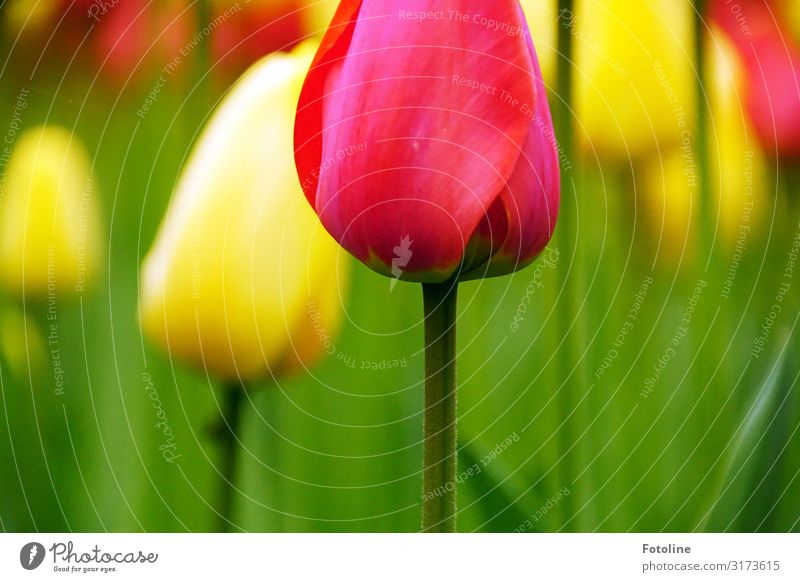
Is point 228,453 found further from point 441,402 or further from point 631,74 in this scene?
point 631,74

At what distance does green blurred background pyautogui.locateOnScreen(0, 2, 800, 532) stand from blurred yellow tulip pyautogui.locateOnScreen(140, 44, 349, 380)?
0.07 ft

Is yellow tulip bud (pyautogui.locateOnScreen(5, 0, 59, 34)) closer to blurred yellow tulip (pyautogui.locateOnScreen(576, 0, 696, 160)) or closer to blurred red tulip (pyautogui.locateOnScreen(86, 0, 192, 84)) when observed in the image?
blurred red tulip (pyautogui.locateOnScreen(86, 0, 192, 84))

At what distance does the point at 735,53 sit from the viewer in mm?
428

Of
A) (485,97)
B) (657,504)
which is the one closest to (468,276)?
(485,97)

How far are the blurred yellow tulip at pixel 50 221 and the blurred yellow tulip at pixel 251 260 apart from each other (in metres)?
0.05

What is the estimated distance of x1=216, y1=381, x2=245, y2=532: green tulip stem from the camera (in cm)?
41

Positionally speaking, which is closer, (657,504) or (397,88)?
(397,88)

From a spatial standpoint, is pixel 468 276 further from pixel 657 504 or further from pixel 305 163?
pixel 657 504

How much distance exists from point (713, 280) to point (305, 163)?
221 millimetres

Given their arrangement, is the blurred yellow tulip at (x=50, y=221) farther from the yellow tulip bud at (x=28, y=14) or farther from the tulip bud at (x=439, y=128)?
the tulip bud at (x=439, y=128)
